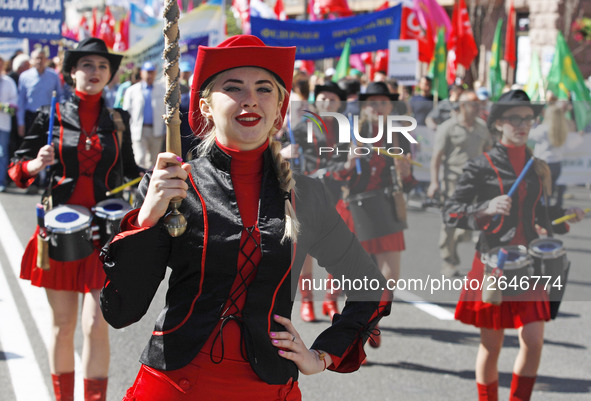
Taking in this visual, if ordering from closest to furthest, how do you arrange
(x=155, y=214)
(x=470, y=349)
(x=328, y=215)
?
(x=155, y=214)
(x=328, y=215)
(x=470, y=349)

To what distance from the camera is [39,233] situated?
4762mm

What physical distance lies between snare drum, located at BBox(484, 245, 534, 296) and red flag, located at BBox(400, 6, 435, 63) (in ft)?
39.6

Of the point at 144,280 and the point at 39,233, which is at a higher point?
the point at 144,280

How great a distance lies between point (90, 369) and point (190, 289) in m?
2.31

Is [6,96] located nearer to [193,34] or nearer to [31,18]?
[31,18]

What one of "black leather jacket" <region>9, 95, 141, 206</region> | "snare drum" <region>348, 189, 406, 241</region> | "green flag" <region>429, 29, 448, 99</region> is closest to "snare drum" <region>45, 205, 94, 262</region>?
"black leather jacket" <region>9, 95, 141, 206</region>

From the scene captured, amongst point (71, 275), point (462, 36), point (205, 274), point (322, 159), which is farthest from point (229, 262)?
point (462, 36)

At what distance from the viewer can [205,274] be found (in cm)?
248

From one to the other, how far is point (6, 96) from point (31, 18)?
2.21 meters

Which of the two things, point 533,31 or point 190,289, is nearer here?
point 190,289

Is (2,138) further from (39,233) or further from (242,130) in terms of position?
(242,130)

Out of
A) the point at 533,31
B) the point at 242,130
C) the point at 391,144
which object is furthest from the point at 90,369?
the point at 533,31

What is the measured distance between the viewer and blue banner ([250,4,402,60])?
1141cm

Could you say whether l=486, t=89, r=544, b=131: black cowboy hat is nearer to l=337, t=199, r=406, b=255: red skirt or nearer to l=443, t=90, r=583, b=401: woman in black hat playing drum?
l=443, t=90, r=583, b=401: woman in black hat playing drum
